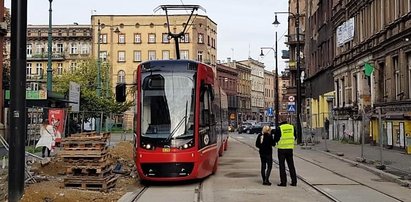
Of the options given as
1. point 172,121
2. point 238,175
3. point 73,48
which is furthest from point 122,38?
point 172,121

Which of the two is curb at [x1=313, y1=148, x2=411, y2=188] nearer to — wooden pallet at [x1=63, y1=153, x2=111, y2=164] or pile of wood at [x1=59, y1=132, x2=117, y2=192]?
pile of wood at [x1=59, y1=132, x2=117, y2=192]

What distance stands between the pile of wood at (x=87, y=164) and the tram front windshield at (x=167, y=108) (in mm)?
1270

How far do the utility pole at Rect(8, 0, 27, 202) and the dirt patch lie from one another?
26.0 inches

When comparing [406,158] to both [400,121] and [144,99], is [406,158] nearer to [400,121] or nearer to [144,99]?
[400,121]

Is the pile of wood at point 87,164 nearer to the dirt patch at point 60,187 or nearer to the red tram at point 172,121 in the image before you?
the dirt patch at point 60,187

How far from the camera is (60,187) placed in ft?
49.0

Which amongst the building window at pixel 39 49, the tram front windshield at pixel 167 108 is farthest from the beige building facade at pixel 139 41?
the tram front windshield at pixel 167 108

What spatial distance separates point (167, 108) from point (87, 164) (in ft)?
8.49

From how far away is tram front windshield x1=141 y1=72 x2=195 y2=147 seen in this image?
15.6m

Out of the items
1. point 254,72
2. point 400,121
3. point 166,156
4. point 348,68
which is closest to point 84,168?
point 166,156

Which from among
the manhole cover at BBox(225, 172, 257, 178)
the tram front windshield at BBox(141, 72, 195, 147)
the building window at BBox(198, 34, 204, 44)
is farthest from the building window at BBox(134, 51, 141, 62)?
the tram front windshield at BBox(141, 72, 195, 147)

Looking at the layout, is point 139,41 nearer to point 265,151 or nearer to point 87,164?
point 265,151

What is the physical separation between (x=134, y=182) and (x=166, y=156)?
2.07m

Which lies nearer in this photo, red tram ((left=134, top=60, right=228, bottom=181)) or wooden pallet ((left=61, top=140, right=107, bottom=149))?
wooden pallet ((left=61, top=140, right=107, bottom=149))
